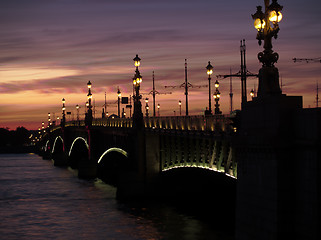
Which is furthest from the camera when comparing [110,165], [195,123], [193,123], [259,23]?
[110,165]

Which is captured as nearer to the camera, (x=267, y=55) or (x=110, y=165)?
(x=267, y=55)

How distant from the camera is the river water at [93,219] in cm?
3591

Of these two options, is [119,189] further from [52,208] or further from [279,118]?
[279,118]

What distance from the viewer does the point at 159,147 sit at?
157ft

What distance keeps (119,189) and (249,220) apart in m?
29.5

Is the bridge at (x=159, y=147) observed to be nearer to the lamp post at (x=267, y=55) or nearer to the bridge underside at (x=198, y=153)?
the bridge underside at (x=198, y=153)

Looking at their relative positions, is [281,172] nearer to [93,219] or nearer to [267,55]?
[267,55]

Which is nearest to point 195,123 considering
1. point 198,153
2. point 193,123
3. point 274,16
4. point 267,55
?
point 193,123

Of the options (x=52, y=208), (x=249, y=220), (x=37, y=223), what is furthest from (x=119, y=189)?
(x=249, y=220)

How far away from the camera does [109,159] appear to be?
280 ft

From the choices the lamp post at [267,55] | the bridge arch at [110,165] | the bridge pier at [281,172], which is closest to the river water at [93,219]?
the bridge pier at [281,172]

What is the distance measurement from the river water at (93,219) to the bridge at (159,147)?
10.4 feet

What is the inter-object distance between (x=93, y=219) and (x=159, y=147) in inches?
335

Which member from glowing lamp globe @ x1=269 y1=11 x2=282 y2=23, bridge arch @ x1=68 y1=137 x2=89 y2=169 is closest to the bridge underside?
glowing lamp globe @ x1=269 y1=11 x2=282 y2=23
